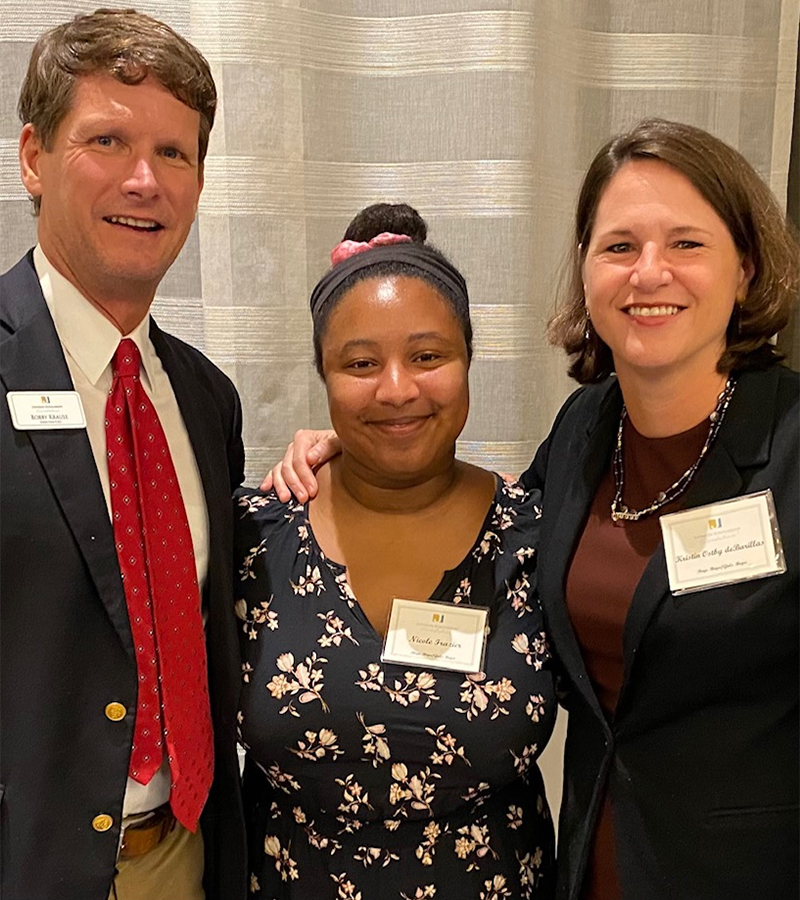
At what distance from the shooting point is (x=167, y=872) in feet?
4.49

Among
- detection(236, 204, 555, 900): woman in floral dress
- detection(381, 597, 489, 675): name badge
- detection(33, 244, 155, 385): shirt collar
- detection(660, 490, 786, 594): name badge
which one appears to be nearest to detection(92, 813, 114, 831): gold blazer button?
detection(236, 204, 555, 900): woman in floral dress

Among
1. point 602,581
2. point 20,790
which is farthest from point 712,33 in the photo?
point 20,790

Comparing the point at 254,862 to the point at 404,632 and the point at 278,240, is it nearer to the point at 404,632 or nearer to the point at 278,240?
the point at 404,632

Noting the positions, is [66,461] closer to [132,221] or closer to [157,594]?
[157,594]

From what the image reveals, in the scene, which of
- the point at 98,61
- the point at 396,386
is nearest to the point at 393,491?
the point at 396,386

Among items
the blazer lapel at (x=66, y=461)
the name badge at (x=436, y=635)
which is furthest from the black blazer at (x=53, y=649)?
the name badge at (x=436, y=635)

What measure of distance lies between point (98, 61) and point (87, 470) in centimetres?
53

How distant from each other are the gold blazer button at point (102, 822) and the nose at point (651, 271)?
37.6 inches

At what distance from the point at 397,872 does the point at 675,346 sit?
2.79 ft

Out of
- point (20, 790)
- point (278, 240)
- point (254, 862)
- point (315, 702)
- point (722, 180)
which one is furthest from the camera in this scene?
point (278, 240)

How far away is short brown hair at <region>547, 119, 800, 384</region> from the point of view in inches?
50.4

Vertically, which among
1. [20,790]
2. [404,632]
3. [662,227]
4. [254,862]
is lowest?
[254,862]

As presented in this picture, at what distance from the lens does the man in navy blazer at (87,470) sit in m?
1.17

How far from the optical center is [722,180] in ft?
4.19
